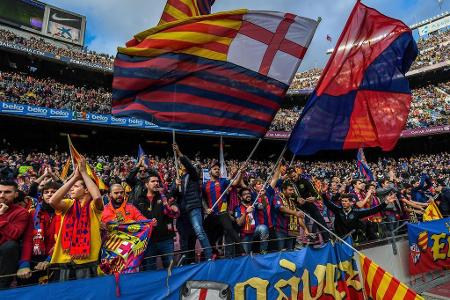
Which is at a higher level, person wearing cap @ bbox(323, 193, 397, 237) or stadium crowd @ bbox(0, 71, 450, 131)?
stadium crowd @ bbox(0, 71, 450, 131)

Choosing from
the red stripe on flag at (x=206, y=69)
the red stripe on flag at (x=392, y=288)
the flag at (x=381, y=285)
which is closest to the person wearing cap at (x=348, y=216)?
the flag at (x=381, y=285)

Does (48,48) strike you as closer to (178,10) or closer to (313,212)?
(178,10)

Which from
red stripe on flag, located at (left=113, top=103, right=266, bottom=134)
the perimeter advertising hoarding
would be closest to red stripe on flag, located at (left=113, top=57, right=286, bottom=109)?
red stripe on flag, located at (left=113, top=103, right=266, bottom=134)

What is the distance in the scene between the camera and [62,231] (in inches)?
143

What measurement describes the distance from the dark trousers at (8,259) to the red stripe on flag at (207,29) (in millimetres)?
3107

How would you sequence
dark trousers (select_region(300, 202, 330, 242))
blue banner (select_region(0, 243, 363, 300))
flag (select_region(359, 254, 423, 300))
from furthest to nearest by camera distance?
dark trousers (select_region(300, 202, 330, 242)) → flag (select_region(359, 254, 423, 300)) → blue banner (select_region(0, 243, 363, 300))

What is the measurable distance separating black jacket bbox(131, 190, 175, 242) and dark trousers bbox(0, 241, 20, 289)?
1754 mm

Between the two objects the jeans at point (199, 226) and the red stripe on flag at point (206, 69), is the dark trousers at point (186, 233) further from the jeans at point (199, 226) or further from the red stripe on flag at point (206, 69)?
the red stripe on flag at point (206, 69)

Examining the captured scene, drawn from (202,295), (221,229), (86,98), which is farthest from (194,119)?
(86,98)

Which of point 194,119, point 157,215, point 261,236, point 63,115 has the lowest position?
point 261,236

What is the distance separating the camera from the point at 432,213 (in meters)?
7.87

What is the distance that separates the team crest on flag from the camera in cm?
377

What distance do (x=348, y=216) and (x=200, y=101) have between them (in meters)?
3.13

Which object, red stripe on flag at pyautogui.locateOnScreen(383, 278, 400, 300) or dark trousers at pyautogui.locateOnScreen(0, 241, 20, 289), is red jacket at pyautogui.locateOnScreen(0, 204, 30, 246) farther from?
red stripe on flag at pyautogui.locateOnScreen(383, 278, 400, 300)
